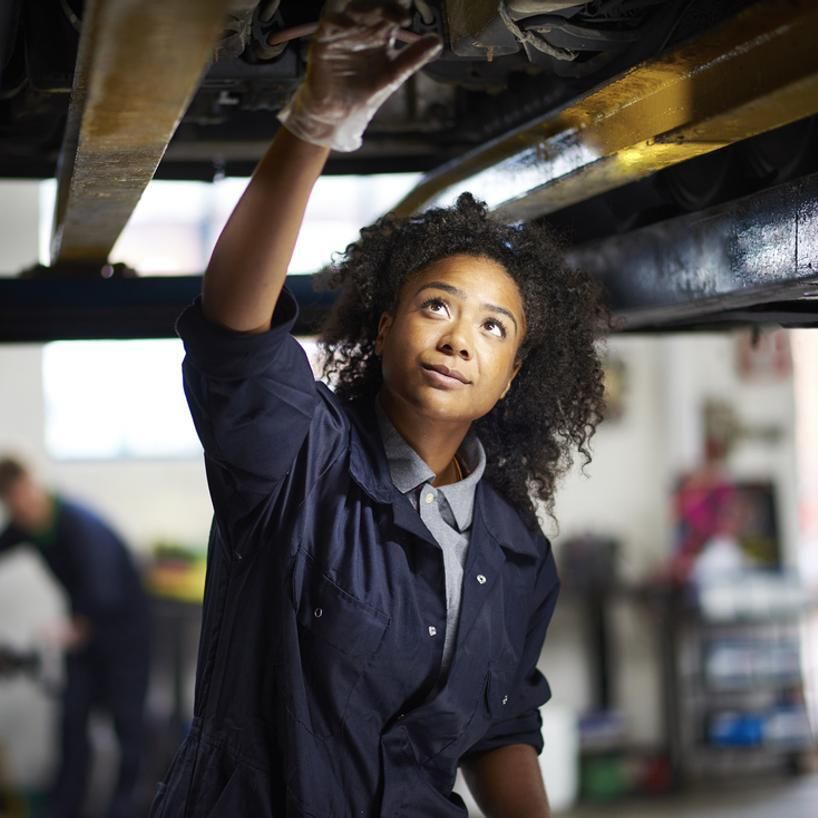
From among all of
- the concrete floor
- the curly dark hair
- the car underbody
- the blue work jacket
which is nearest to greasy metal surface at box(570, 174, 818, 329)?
the car underbody

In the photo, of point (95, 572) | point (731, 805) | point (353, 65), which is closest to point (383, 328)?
point (353, 65)

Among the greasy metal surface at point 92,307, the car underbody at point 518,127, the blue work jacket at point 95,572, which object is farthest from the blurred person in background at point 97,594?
the greasy metal surface at point 92,307

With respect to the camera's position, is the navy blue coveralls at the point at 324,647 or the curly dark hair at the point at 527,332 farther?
the curly dark hair at the point at 527,332

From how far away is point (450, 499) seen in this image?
166cm

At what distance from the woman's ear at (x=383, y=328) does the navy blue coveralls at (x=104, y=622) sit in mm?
4256

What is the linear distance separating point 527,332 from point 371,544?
386mm

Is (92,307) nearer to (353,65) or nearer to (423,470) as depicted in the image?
(423,470)

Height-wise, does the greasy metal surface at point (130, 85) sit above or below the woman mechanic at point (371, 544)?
above

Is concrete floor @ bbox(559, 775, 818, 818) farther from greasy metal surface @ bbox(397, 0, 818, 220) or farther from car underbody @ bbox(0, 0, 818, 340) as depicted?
greasy metal surface @ bbox(397, 0, 818, 220)

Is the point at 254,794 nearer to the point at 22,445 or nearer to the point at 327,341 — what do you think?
the point at 327,341

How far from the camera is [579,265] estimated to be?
83.8 inches

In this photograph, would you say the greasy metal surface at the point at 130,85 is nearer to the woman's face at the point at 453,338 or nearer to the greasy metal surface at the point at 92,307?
the woman's face at the point at 453,338

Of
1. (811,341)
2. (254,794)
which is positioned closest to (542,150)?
(254,794)

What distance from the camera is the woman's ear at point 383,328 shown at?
1632 millimetres
